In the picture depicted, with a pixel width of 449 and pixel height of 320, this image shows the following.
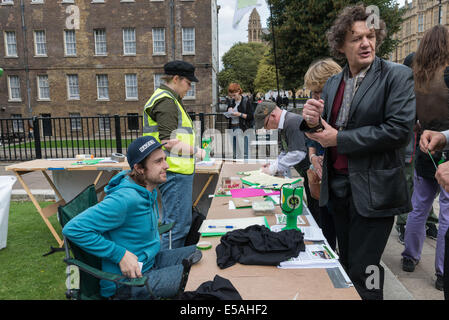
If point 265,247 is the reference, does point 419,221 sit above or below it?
below

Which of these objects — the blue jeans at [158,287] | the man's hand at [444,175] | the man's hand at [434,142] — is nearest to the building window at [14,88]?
the blue jeans at [158,287]

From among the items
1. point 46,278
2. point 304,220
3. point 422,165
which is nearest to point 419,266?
point 422,165

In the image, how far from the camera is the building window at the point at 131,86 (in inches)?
937

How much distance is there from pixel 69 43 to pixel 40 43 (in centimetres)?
210

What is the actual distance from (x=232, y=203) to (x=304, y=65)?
16.4 metres

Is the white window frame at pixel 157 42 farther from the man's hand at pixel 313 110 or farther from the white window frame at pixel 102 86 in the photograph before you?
the man's hand at pixel 313 110

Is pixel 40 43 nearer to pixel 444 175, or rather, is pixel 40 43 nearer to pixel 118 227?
pixel 118 227

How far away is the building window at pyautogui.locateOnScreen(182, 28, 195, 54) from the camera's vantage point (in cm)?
2302

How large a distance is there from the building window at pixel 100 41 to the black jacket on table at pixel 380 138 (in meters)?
24.6

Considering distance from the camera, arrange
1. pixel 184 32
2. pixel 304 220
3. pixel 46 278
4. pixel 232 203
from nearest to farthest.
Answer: pixel 304 220 → pixel 232 203 → pixel 46 278 → pixel 184 32

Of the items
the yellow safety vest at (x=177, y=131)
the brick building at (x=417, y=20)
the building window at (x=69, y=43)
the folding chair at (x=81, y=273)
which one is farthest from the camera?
the brick building at (x=417, y=20)

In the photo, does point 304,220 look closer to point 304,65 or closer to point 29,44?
point 304,65

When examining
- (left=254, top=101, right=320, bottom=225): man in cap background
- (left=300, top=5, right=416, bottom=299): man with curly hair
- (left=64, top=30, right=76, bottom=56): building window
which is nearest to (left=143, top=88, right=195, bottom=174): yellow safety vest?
(left=254, top=101, right=320, bottom=225): man in cap background
